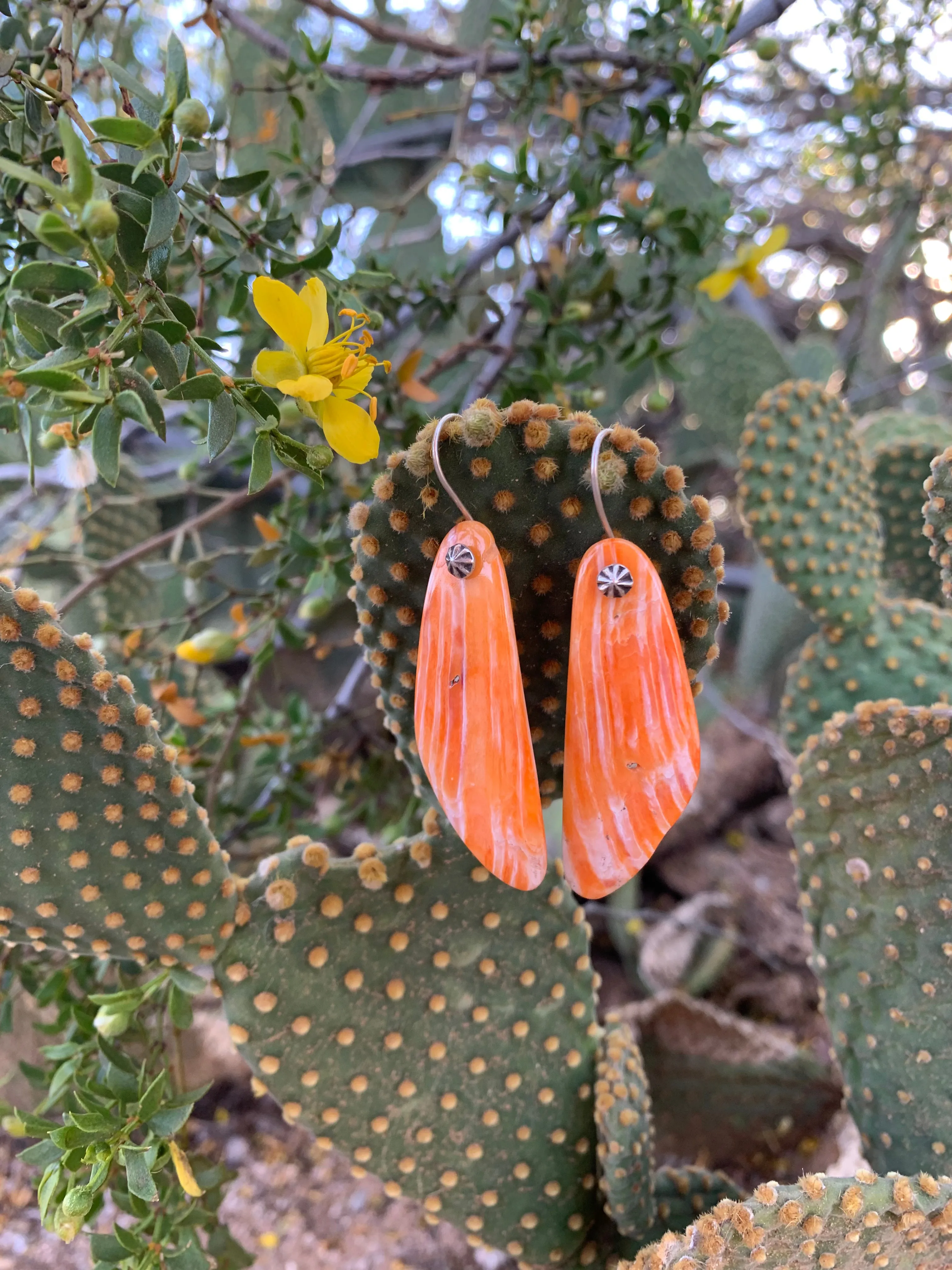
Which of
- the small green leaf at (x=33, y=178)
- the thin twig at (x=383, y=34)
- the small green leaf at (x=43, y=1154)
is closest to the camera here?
the small green leaf at (x=33, y=178)

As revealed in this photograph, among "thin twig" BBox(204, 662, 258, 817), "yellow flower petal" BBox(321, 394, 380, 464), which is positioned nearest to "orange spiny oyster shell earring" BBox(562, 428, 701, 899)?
"yellow flower petal" BBox(321, 394, 380, 464)

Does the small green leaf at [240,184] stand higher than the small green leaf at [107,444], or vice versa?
the small green leaf at [240,184]

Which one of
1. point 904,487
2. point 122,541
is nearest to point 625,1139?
point 904,487

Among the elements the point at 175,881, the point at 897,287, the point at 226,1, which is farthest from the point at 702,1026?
the point at 897,287

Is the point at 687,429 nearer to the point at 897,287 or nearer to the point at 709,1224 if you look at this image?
the point at 897,287

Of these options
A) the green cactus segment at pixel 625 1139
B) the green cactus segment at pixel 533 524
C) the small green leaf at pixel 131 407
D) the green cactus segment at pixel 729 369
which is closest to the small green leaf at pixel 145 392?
the small green leaf at pixel 131 407

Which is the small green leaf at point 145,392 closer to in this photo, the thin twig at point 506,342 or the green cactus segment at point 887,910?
the thin twig at point 506,342

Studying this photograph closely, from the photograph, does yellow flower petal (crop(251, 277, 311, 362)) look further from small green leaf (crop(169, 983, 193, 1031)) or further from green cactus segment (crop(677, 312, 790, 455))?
green cactus segment (crop(677, 312, 790, 455))

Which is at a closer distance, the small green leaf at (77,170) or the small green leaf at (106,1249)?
the small green leaf at (77,170)
